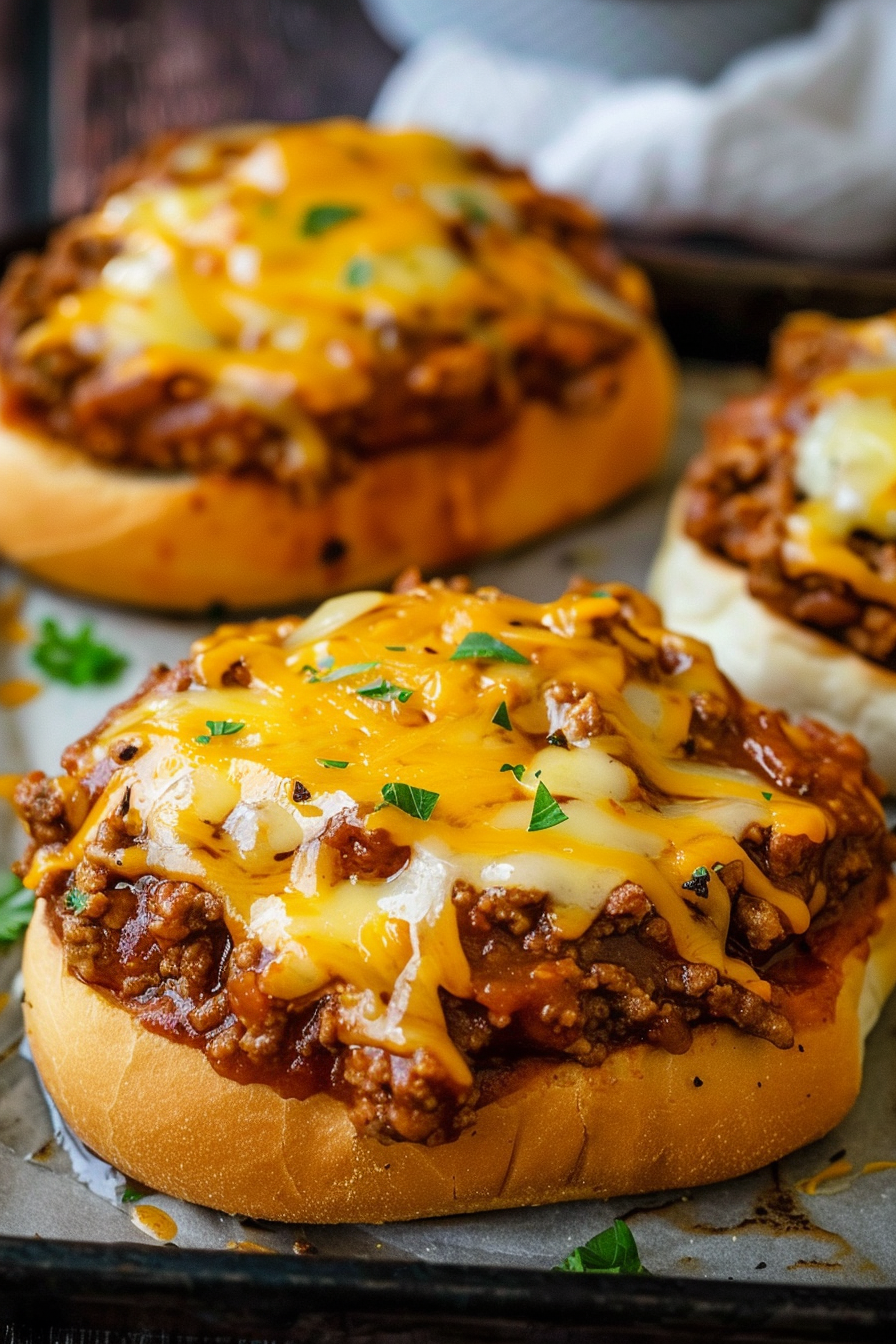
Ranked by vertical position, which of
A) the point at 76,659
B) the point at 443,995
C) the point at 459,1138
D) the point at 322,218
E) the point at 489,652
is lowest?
the point at 76,659

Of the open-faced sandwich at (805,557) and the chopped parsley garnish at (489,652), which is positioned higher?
A: the chopped parsley garnish at (489,652)

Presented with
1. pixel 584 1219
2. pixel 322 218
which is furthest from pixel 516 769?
pixel 322 218

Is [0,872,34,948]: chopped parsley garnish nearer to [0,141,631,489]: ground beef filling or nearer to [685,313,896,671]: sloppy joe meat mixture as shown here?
[0,141,631,489]: ground beef filling

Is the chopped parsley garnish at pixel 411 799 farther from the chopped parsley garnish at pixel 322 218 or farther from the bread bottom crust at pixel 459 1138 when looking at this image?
the chopped parsley garnish at pixel 322 218

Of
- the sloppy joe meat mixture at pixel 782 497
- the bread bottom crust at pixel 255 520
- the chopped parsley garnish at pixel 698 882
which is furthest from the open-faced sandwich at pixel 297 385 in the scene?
the chopped parsley garnish at pixel 698 882

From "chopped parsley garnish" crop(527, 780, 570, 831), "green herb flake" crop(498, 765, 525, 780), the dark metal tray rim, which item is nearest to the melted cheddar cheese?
"green herb flake" crop(498, 765, 525, 780)

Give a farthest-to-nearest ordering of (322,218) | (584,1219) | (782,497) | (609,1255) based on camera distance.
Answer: (322,218)
(782,497)
(584,1219)
(609,1255)

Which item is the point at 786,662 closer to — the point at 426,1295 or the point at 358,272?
the point at 358,272
